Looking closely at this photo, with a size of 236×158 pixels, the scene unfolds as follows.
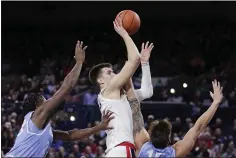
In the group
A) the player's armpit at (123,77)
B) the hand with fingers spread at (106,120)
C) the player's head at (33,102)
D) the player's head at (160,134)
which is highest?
the player's armpit at (123,77)

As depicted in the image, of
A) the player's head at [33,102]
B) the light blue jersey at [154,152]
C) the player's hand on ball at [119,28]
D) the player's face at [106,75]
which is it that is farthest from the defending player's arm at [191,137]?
the player's head at [33,102]

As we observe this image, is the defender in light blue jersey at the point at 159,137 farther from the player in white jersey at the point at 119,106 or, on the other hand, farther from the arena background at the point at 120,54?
the arena background at the point at 120,54

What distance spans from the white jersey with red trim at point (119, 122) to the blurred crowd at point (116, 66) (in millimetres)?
6585

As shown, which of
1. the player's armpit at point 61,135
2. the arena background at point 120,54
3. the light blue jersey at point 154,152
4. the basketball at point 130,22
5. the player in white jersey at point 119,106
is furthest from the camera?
the arena background at point 120,54

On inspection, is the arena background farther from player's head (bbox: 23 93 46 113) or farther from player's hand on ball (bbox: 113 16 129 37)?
player's head (bbox: 23 93 46 113)

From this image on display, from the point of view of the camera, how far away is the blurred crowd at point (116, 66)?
13359mm

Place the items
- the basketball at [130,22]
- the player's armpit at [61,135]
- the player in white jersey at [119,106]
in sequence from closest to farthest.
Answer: the player in white jersey at [119,106] < the player's armpit at [61,135] < the basketball at [130,22]

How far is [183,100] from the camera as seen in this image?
15344mm

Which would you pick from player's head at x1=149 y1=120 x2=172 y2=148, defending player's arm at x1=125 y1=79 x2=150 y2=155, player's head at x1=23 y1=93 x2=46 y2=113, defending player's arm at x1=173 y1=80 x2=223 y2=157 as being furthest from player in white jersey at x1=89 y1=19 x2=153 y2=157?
player's head at x1=23 y1=93 x2=46 y2=113

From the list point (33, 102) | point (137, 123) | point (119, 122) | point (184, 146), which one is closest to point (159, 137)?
point (184, 146)

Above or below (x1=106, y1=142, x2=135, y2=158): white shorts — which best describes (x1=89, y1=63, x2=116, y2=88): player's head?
above

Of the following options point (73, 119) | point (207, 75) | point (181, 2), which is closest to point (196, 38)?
point (181, 2)

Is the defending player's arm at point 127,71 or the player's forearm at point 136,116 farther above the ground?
the defending player's arm at point 127,71

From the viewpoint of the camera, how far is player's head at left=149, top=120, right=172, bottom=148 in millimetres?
5574
